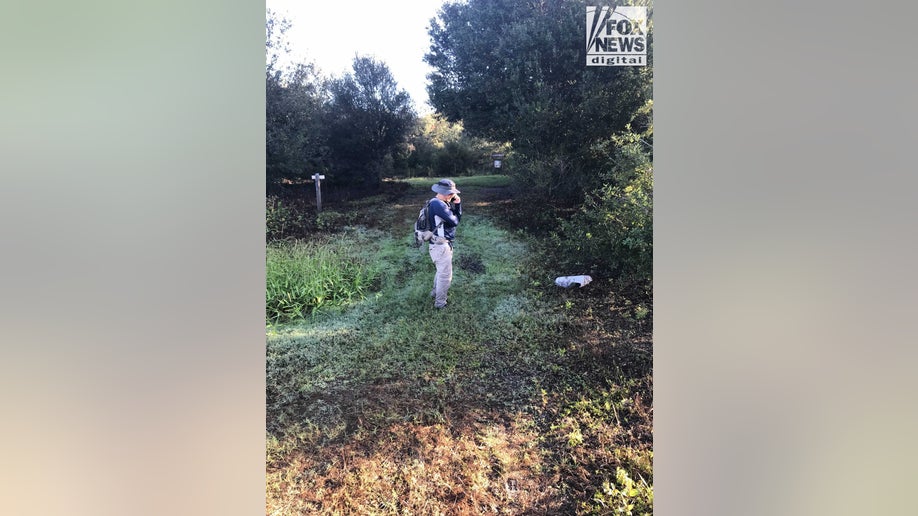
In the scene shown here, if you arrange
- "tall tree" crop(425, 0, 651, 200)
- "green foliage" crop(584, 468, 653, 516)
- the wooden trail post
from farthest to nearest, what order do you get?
the wooden trail post < "tall tree" crop(425, 0, 651, 200) < "green foliage" crop(584, 468, 653, 516)

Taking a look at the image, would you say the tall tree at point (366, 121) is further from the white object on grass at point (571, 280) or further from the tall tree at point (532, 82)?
the white object on grass at point (571, 280)

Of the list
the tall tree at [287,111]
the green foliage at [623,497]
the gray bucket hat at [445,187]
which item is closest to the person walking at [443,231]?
the gray bucket hat at [445,187]

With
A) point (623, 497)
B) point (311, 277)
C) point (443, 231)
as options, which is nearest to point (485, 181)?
point (443, 231)

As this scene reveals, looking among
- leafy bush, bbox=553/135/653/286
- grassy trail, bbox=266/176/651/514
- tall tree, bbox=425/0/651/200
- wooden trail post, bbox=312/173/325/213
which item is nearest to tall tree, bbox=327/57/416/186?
wooden trail post, bbox=312/173/325/213

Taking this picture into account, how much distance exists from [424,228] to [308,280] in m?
0.68

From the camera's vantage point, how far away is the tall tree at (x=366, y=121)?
284 centimetres

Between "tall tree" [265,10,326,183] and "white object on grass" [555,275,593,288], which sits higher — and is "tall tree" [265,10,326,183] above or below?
above

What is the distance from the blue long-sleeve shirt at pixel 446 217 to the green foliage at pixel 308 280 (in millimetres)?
429

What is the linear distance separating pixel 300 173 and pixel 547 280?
1.46 m

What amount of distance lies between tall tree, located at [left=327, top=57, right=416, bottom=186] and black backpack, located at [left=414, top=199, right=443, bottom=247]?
0.33m

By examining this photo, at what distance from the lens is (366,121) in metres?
2.92

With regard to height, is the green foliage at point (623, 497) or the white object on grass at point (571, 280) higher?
the white object on grass at point (571, 280)

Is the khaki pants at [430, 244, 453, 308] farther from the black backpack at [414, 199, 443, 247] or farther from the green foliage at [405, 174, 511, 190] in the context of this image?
the green foliage at [405, 174, 511, 190]

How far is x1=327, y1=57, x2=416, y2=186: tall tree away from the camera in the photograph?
2.84 metres
